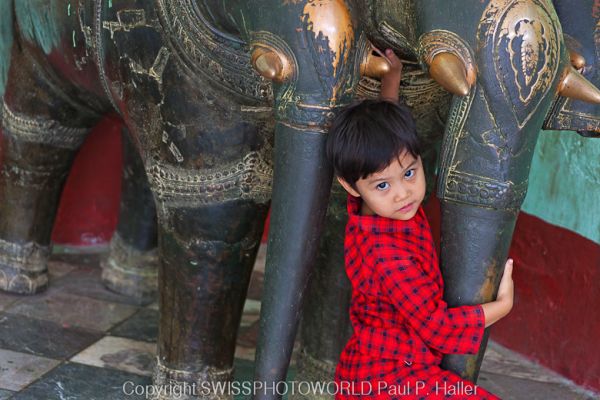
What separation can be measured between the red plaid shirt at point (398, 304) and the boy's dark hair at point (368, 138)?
0.13 meters

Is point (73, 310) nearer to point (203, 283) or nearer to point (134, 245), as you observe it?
point (134, 245)

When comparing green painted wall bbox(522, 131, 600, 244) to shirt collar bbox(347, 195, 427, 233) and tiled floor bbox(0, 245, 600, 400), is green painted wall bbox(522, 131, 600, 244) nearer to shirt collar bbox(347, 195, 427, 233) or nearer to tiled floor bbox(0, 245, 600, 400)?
tiled floor bbox(0, 245, 600, 400)

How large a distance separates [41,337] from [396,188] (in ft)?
3.84

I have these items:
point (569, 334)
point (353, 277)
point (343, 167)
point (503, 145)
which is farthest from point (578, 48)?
point (569, 334)

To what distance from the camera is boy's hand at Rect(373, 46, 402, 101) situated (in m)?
1.50

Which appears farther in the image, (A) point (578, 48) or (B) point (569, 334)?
(B) point (569, 334)

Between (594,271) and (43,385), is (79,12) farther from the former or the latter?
(594,271)

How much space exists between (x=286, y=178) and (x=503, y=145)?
12.0 inches

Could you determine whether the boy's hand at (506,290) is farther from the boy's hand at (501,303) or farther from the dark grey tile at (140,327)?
the dark grey tile at (140,327)

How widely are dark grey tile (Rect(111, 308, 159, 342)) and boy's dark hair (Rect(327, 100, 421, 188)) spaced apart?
1.08 metres

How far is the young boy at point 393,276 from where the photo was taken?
4.74ft

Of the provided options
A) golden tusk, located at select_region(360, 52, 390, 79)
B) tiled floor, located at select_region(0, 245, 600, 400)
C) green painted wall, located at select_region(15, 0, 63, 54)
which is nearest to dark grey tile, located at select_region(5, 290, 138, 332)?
tiled floor, located at select_region(0, 245, 600, 400)

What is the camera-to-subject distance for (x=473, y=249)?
140 centimetres

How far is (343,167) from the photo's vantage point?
1.44m
